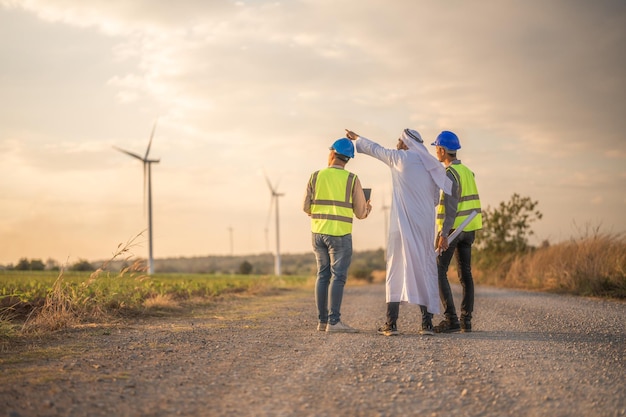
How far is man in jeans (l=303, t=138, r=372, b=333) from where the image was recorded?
871 cm

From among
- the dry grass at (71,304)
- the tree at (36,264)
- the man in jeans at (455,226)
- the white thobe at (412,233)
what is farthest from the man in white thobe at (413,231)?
the tree at (36,264)

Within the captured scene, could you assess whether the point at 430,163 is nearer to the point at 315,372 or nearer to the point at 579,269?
the point at 315,372

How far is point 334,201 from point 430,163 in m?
1.37

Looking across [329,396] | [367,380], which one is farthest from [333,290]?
[329,396]

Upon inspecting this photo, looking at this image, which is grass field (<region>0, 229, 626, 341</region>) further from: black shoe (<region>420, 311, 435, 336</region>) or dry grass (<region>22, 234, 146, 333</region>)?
black shoe (<region>420, 311, 435, 336</region>)

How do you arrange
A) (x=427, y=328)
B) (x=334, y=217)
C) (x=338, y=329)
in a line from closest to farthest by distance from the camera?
(x=427, y=328) → (x=338, y=329) → (x=334, y=217)

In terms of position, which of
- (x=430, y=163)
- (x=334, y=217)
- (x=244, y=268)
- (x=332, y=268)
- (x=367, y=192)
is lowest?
(x=244, y=268)

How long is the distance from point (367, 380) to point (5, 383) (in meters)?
2.79

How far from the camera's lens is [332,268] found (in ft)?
28.9

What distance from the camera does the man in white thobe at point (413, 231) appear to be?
8.18 meters

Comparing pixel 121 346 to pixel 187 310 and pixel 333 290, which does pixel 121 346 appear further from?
pixel 187 310

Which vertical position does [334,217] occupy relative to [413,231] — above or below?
above

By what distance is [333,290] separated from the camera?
8.73m

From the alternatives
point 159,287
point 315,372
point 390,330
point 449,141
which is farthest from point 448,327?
point 159,287
